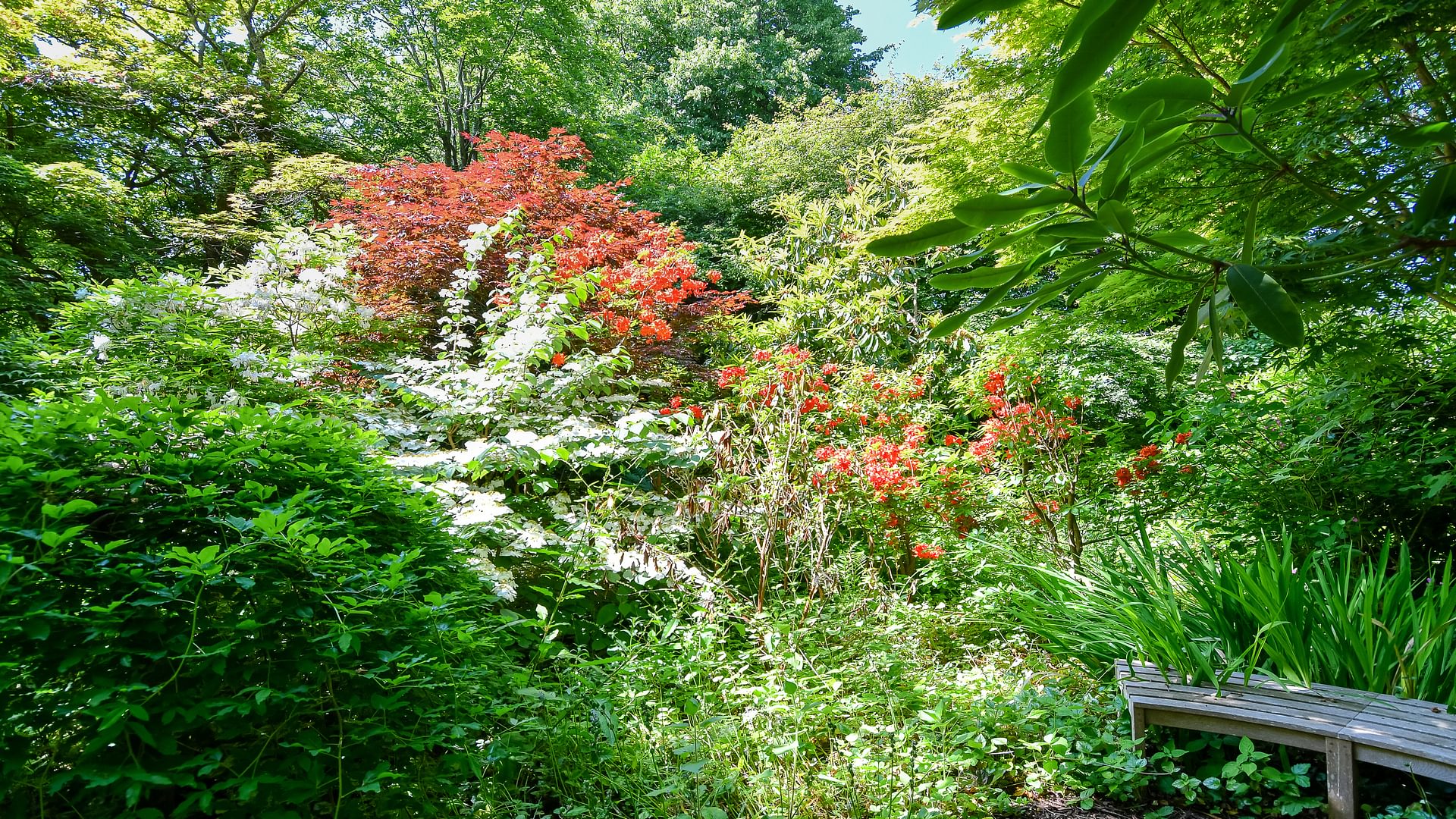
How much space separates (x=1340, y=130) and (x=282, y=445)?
2330 mm

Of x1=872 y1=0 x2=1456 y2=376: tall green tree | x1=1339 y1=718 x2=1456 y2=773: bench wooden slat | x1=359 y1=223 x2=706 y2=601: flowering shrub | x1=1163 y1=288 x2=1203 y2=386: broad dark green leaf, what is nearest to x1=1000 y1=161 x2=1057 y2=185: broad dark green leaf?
x1=872 y1=0 x2=1456 y2=376: tall green tree

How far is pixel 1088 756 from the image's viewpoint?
1.93 m

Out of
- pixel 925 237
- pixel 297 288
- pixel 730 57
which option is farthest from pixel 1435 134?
pixel 730 57

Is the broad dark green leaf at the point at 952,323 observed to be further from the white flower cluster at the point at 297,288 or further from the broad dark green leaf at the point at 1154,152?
the white flower cluster at the point at 297,288

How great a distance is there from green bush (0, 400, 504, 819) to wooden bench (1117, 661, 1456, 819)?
181 centimetres

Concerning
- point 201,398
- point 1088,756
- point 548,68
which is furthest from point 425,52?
point 1088,756

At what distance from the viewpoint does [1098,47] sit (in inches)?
15.2

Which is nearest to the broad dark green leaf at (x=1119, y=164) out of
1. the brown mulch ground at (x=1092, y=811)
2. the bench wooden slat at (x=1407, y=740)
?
the bench wooden slat at (x=1407, y=740)

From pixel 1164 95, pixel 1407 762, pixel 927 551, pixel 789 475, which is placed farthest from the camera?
pixel 789 475

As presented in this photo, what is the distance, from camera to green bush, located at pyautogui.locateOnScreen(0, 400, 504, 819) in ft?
3.44

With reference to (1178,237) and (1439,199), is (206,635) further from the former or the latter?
(1439,199)

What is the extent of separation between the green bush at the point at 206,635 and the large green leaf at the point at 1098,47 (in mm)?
1256

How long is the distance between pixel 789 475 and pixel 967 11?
2.97m

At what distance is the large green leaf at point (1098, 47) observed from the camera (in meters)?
0.37
